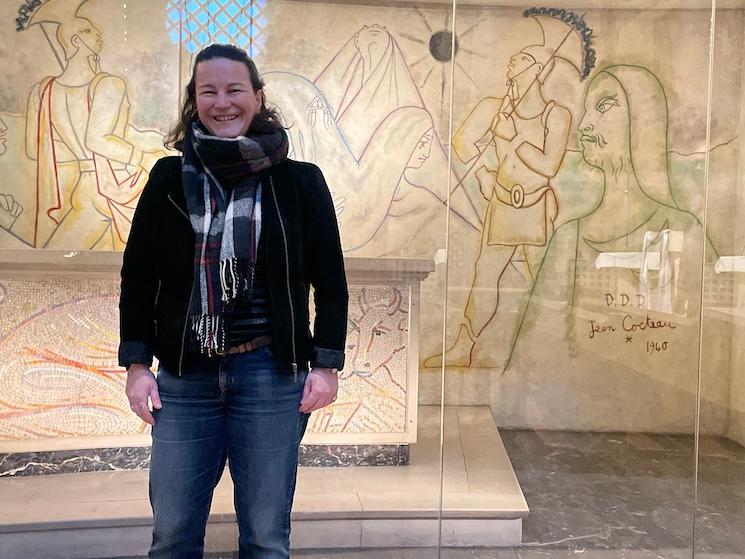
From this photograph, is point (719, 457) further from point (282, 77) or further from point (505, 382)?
point (282, 77)

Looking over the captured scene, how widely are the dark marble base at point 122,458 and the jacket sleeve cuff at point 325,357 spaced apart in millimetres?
973

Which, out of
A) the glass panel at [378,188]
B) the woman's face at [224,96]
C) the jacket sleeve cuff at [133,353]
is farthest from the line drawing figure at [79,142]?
the jacket sleeve cuff at [133,353]

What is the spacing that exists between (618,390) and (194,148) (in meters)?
1.74

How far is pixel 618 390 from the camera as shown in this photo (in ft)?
7.15

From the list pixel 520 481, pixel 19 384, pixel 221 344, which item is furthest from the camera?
pixel 520 481

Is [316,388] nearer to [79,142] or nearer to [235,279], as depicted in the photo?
[235,279]

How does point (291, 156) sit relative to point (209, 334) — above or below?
above

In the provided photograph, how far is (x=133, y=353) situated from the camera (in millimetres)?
1169

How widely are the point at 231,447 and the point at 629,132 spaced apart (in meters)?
1.75

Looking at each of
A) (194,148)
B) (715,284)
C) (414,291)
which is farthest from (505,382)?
(194,148)

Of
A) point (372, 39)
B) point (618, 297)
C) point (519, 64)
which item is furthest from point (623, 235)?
point (372, 39)

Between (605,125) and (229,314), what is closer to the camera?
(229,314)

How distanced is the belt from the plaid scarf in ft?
0.06

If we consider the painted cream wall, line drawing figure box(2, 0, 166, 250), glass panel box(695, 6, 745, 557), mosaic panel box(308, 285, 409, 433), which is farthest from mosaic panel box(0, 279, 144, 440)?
glass panel box(695, 6, 745, 557)
